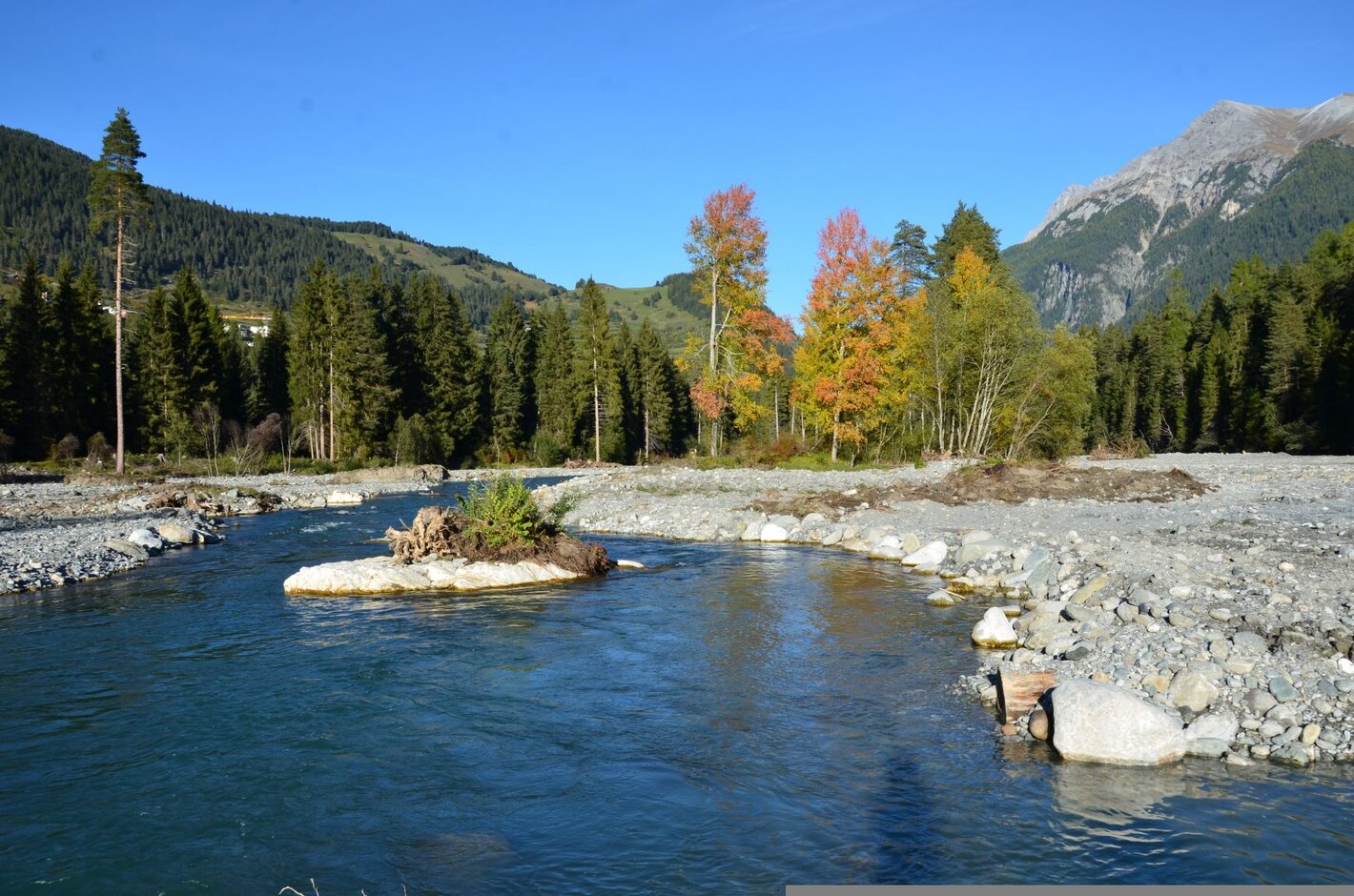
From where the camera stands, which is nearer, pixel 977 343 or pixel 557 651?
pixel 557 651

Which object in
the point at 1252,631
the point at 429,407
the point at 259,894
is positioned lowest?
the point at 259,894

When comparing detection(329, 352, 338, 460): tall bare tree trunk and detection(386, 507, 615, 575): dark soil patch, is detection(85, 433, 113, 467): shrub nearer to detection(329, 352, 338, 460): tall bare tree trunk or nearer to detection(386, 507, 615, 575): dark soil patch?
detection(329, 352, 338, 460): tall bare tree trunk

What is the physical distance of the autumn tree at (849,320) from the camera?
36.4 metres

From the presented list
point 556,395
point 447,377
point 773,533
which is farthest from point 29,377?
point 773,533

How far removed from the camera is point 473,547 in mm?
15680

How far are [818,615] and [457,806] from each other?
283 inches

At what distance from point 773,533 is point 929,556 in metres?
4.91

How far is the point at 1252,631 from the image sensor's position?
351 inches

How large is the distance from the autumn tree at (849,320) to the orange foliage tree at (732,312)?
7.11 ft

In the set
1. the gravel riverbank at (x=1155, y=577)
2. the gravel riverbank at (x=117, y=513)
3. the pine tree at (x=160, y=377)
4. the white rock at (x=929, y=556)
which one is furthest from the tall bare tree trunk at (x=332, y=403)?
the white rock at (x=929, y=556)

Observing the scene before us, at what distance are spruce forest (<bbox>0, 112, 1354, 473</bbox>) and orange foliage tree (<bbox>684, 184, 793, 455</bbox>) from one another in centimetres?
9

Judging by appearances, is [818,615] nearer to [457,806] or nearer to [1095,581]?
[1095,581]

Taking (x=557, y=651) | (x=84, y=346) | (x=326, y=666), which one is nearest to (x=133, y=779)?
(x=326, y=666)

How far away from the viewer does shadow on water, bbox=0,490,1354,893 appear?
5.24 meters
